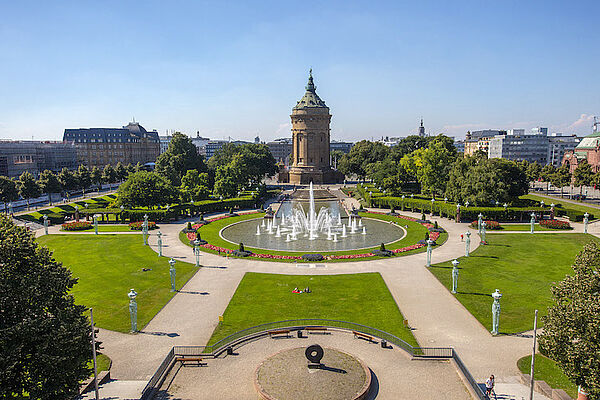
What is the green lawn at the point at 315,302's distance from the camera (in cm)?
2980

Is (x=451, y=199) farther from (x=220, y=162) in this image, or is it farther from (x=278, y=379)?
(x=220, y=162)

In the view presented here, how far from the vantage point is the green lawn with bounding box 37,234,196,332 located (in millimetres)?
32625

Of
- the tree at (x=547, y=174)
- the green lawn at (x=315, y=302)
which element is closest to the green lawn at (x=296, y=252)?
the green lawn at (x=315, y=302)

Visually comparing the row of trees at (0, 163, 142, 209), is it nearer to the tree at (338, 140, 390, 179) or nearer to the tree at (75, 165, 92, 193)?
the tree at (75, 165, 92, 193)

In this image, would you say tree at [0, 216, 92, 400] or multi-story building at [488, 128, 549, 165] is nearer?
tree at [0, 216, 92, 400]

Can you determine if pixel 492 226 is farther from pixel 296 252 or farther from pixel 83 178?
pixel 83 178

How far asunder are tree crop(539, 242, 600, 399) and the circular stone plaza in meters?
4.03

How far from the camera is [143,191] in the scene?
226 feet

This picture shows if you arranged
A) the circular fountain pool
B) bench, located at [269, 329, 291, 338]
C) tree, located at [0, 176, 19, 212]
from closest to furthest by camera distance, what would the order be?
bench, located at [269, 329, 291, 338]
the circular fountain pool
tree, located at [0, 176, 19, 212]

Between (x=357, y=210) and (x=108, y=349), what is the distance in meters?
59.0

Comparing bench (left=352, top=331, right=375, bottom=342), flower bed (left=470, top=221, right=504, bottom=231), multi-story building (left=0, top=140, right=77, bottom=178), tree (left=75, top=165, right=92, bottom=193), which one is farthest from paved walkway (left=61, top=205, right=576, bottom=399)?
multi-story building (left=0, top=140, right=77, bottom=178)

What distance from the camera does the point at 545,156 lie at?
181m

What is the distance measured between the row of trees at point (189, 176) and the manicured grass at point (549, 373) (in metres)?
60.3

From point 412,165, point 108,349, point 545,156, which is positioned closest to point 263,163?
point 412,165
